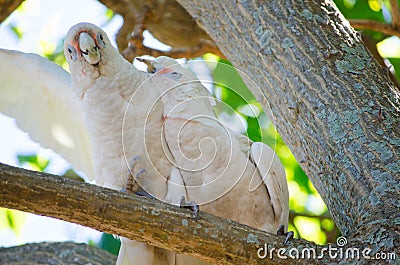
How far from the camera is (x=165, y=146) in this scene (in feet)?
9.24

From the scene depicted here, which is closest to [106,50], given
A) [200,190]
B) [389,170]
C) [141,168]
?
[141,168]

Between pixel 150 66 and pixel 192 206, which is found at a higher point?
pixel 150 66

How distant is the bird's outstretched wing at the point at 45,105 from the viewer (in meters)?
3.18

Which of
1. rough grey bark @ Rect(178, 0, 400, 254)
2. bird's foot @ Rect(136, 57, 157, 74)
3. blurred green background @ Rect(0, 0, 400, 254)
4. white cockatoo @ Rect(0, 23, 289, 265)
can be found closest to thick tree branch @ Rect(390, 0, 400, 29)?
blurred green background @ Rect(0, 0, 400, 254)

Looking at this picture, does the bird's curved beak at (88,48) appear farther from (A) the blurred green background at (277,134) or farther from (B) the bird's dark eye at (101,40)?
(A) the blurred green background at (277,134)

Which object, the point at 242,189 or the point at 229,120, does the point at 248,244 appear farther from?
the point at 229,120

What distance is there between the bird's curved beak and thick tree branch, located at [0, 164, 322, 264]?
88 cm

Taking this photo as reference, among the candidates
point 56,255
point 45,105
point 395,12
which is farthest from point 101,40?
point 395,12

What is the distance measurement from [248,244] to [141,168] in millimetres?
760

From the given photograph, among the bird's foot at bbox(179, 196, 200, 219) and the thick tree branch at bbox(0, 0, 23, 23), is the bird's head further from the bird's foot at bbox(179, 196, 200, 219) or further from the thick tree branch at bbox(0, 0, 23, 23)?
the thick tree branch at bbox(0, 0, 23, 23)

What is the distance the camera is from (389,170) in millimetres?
2424

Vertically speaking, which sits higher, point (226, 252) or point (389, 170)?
point (389, 170)

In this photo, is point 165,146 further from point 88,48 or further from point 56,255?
point 56,255

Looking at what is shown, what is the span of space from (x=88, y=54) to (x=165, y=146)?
19.9 inches
